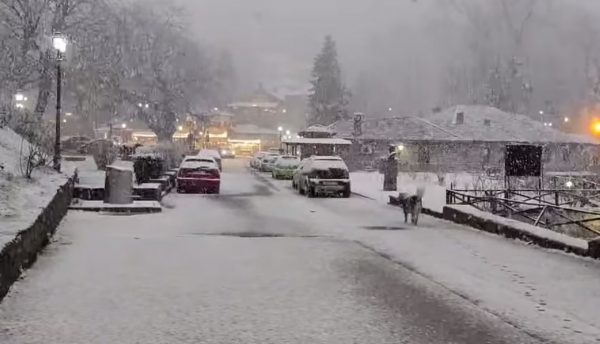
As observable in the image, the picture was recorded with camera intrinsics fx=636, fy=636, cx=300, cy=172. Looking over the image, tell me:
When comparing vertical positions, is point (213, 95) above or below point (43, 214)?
above

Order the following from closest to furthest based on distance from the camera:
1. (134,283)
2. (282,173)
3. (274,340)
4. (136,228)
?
(274,340), (134,283), (136,228), (282,173)

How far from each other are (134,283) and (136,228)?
5.41 meters

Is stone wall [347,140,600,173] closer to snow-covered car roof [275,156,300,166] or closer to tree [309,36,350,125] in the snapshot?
snow-covered car roof [275,156,300,166]

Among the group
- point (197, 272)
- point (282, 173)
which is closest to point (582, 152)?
point (282, 173)

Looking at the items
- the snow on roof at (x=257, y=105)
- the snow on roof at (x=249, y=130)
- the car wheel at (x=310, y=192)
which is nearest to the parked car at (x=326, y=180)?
the car wheel at (x=310, y=192)

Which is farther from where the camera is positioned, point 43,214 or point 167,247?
point 167,247

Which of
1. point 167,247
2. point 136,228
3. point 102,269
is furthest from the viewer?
point 136,228

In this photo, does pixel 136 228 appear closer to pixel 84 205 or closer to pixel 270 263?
pixel 84 205

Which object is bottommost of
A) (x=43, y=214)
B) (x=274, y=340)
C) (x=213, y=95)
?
(x=274, y=340)

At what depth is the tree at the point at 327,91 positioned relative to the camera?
93750 mm

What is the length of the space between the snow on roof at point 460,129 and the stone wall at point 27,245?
44839mm

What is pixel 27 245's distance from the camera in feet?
28.6

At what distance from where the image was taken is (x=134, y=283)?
848 cm

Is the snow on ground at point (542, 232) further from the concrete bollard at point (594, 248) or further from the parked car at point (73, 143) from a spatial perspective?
the parked car at point (73, 143)
